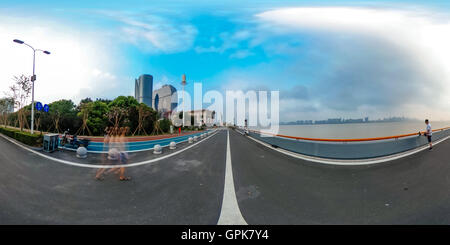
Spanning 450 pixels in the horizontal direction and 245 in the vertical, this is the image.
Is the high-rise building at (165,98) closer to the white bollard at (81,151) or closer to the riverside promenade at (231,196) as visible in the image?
the white bollard at (81,151)

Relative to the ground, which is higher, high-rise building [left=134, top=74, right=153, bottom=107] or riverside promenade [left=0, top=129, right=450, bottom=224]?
high-rise building [left=134, top=74, right=153, bottom=107]

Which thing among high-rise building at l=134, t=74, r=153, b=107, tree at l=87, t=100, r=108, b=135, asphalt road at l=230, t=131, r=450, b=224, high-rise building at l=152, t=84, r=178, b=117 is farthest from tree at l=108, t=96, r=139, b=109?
high-rise building at l=152, t=84, r=178, b=117

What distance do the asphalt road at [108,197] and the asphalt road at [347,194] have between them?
2.47ft

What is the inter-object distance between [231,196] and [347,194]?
227 centimetres

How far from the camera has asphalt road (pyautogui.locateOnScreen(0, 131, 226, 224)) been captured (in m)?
2.19

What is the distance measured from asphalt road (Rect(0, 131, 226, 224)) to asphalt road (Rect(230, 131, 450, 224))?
2.47 feet

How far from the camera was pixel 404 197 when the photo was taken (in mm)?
2639

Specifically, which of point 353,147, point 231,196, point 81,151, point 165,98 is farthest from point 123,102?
point 165,98

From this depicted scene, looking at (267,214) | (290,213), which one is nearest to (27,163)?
(267,214)

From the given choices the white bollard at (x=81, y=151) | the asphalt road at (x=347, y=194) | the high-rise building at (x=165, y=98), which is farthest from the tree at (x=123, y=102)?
the high-rise building at (x=165, y=98)

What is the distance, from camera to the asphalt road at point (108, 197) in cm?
219

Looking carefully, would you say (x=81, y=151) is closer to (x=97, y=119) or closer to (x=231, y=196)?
(x=231, y=196)

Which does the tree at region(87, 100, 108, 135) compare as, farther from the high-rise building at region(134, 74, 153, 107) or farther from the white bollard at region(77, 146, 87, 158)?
the high-rise building at region(134, 74, 153, 107)
